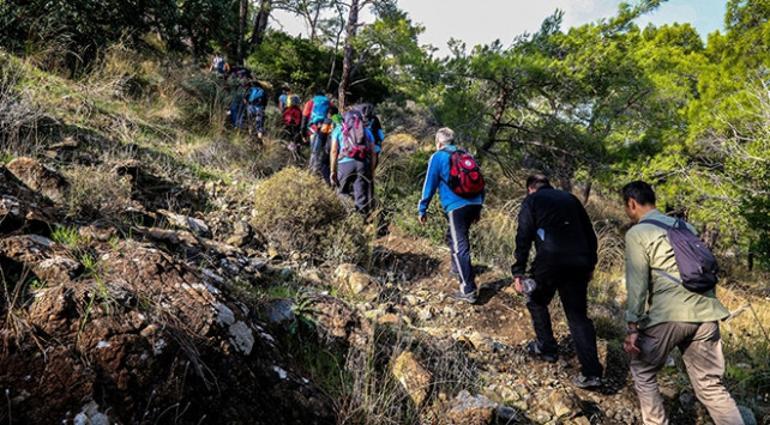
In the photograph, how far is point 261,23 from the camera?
15297mm

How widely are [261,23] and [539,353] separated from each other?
595 inches

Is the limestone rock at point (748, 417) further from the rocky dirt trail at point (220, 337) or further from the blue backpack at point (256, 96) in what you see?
the blue backpack at point (256, 96)

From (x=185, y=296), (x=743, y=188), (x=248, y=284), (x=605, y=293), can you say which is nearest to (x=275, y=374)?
(x=185, y=296)

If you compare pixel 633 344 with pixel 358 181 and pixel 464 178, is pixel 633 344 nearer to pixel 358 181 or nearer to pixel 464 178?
pixel 464 178

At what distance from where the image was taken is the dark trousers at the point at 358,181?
18.4ft

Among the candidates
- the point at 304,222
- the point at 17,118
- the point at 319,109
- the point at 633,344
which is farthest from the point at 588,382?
the point at 17,118

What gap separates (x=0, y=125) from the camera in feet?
15.0

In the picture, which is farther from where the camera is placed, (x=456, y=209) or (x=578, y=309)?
(x=456, y=209)

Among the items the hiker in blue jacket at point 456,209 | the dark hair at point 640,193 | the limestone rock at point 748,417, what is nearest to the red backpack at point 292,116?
the hiker in blue jacket at point 456,209

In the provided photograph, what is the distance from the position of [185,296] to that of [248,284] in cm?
143

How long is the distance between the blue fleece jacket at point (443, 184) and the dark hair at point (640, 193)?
1.57 metres

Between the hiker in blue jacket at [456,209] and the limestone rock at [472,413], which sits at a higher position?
the hiker in blue jacket at [456,209]

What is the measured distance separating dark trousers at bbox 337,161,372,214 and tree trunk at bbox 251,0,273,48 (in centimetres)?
918

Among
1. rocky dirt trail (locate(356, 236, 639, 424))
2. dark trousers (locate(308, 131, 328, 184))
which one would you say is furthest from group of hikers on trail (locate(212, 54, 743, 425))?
dark trousers (locate(308, 131, 328, 184))
